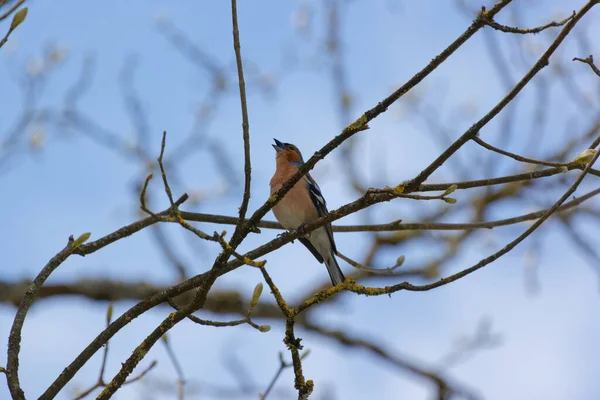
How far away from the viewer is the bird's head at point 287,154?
370 inches

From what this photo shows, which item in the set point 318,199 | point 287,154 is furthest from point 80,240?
point 287,154

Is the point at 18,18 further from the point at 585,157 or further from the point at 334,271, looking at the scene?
the point at 334,271

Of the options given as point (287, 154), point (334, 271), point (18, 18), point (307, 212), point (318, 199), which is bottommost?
point (18, 18)

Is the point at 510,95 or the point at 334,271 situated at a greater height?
the point at 334,271

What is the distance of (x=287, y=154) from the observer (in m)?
9.44

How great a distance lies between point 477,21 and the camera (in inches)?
A: 148

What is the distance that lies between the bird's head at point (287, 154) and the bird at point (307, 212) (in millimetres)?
350

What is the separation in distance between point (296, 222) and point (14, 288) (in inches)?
205

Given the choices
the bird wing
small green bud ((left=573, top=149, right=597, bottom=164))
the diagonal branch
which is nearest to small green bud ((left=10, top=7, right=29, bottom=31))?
the diagonal branch

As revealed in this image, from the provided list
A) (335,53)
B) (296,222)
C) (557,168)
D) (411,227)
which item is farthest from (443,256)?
(557,168)

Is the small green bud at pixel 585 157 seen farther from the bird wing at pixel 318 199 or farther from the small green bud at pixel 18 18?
the bird wing at pixel 318 199

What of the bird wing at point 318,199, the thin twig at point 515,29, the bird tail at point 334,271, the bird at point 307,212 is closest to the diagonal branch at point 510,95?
the thin twig at point 515,29

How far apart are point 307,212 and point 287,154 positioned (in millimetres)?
1548

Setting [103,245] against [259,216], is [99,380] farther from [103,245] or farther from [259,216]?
[259,216]
